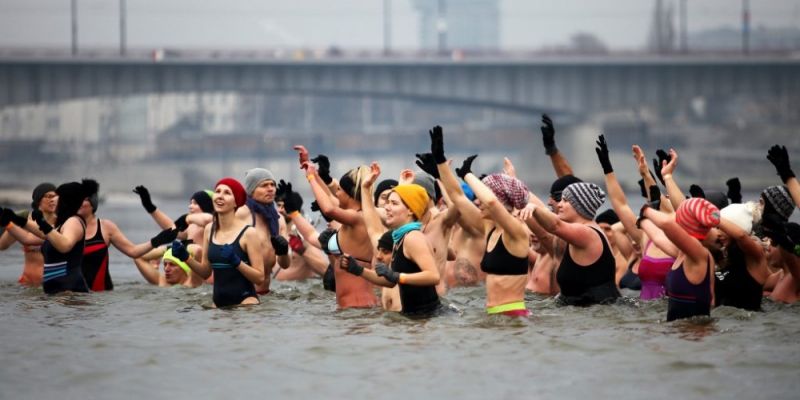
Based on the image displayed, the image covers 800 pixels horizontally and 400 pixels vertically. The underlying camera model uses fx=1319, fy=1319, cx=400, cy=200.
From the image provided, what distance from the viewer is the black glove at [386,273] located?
11.7 meters

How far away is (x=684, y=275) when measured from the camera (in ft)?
39.4

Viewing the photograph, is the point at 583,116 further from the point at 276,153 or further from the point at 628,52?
the point at 276,153

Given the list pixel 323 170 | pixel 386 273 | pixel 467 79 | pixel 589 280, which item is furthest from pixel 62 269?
pixel 467 79

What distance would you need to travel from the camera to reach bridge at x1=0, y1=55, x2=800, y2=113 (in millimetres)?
72938

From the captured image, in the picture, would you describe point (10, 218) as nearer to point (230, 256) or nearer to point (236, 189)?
point (236, 189)

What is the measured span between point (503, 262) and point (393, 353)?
132 cm

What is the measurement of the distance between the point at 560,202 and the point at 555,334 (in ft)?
4.45

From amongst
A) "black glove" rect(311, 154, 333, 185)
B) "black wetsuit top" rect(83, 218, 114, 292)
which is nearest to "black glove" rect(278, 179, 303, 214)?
"black glove" rect(311, 154, 333, 185)

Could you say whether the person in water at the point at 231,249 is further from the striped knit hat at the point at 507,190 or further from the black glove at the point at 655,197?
the black glove at the point at 655,197

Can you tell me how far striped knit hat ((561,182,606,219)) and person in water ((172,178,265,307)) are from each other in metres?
3.22

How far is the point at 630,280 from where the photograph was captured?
59.7ft

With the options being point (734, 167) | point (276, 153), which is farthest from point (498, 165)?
point (734, 167)

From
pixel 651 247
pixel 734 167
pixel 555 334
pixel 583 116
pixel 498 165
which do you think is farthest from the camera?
pixel 498 165

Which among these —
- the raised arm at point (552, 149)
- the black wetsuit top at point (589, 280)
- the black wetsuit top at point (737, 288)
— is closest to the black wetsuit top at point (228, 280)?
the black wetsuit top at point (589, 280)
